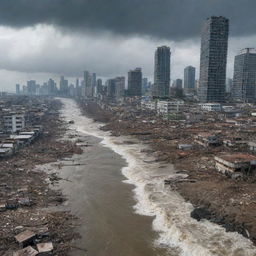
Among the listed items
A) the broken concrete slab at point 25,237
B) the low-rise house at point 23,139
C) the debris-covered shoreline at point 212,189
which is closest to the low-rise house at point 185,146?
the debris-covered shoreline at point 212,189

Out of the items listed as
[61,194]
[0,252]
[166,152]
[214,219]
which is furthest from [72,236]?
[166,152]

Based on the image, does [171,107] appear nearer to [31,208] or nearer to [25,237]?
[31,208]

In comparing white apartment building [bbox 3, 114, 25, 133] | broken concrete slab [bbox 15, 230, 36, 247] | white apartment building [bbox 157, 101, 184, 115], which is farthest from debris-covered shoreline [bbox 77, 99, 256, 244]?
white apartment building [bbox 157, 101, 184, 115]

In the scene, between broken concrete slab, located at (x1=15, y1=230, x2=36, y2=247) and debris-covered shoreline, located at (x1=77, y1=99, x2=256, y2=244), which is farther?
debris-covered shoreline, located at (x1=77, y1=99, x2=256, y2=244)

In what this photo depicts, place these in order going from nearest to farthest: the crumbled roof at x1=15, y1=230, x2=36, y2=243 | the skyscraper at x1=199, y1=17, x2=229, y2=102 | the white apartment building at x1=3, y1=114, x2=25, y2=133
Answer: the crumbled roof at x1=15, y1=230, x2=36, y2=243 < the white apartment building at x1=3, y1=114, x2=25, y2=133 < the skyscraper at x1=199, y1=17, x2=229, y2=102

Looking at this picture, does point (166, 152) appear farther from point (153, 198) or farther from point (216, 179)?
point (153, 198)

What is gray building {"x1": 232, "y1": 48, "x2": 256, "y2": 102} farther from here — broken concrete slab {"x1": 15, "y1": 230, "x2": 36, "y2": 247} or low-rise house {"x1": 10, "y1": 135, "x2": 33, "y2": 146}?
broken concrete slab {"x1": 15, "y1": 230, "x2": 36, "y2": 247}

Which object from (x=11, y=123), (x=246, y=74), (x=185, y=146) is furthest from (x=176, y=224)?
(x=246, y=74)
